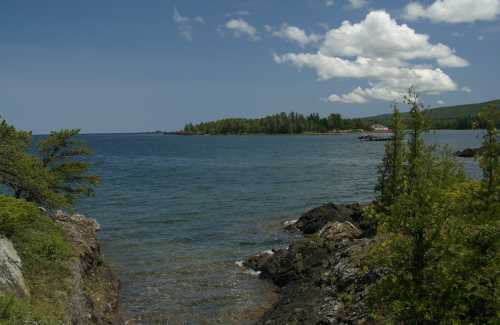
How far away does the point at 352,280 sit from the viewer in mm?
18688

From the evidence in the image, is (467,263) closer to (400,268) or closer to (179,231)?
(400,268)

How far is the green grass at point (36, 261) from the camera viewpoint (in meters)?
14.6

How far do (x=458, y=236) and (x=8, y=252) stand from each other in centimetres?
1697

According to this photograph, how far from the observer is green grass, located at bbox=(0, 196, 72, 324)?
14562 mm

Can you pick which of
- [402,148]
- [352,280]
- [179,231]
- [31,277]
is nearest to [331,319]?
[352,280]

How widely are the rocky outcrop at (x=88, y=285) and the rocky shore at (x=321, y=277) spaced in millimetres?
7710

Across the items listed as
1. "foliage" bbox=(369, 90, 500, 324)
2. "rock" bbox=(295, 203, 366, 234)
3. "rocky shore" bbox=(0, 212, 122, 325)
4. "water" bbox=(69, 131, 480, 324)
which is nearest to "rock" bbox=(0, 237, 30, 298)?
"rocky shore" bbox=(0, 212, 122, 325)

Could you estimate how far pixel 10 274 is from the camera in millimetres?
16172

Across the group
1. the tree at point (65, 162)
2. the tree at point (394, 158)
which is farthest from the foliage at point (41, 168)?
the tree at point (394, 158)

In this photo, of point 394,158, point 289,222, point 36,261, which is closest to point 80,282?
point 36,261

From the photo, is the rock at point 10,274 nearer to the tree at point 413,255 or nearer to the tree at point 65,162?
the tree at point 413,255

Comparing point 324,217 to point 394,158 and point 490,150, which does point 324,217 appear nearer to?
point 394,158

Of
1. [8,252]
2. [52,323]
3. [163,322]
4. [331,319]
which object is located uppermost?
[8,252]

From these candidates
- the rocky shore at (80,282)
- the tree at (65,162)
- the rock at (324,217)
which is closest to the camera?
the rocky shore at (80,282)
